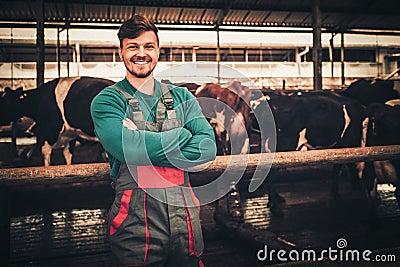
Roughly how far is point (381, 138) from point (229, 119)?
2149mm

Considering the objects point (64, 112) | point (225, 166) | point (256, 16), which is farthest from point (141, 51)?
point (256, 16)

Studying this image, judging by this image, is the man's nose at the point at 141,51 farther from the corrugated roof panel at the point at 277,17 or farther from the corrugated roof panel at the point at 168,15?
the corrugated roof panel at the point at 277,17

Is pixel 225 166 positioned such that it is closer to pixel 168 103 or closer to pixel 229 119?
pixel 168 103

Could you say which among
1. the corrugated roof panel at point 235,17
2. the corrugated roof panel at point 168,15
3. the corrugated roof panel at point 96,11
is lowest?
the corrugated roof panel at point 96,11

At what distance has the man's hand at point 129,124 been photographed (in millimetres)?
1517

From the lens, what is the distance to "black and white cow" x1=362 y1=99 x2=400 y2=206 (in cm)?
445

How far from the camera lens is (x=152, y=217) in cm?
154

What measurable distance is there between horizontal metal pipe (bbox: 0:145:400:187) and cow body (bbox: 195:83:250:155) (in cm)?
303

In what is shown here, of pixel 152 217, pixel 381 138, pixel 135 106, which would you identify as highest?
pixel 135 106

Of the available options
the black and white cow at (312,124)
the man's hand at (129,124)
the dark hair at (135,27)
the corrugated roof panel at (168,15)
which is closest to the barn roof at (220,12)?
the corrugated roof panel at (168,15)

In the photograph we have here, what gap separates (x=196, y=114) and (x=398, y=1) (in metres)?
9.99

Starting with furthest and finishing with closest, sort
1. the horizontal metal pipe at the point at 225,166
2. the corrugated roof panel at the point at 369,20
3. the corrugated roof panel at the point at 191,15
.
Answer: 1. the corrugated roof panel at the point at 369,20
2. the corrugated roof panel at the point at 191,15
3. the horizontal metal pipe at the point at 225,166

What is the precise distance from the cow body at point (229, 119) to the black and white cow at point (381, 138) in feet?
5.65

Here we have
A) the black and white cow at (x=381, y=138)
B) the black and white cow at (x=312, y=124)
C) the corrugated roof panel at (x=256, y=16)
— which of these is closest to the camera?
the black and white cow at (x=381, y=138)
